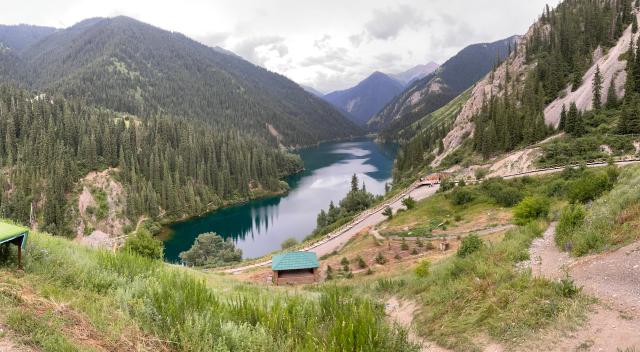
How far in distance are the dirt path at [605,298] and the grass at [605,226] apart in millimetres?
494

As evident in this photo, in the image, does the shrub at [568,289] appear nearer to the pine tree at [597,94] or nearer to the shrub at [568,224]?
the shrub at [568,224]

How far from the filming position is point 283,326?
689 centimetres

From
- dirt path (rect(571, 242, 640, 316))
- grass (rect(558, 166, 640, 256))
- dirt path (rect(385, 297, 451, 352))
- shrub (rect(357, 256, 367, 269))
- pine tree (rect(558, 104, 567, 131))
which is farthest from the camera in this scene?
pine tree (rect(558, 104, 567, 131))

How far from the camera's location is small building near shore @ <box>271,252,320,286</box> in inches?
1383

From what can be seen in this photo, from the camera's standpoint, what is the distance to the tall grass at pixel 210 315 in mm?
6031

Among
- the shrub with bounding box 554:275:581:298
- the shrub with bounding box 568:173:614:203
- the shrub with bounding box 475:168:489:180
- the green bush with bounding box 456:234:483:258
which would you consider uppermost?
the shrub with bounding box 568:173:614:203

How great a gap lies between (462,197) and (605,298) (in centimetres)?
4494

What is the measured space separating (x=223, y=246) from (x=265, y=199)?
67.5 m

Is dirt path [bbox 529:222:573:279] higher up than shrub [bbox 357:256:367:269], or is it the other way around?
dirt path [bbox 529:222:573:279]

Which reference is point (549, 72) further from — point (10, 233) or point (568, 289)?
point (10, 233)

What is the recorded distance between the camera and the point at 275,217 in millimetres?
104438

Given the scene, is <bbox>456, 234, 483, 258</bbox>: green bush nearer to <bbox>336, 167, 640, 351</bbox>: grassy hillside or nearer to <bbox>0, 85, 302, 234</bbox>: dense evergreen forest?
<bbox>336, 167, 640, 351</bbox>: grassy hillside

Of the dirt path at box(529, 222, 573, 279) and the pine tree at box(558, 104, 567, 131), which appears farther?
the pine tree at box(558, 104, 567, 131)

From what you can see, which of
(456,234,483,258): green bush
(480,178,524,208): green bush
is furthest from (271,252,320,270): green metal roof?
(480,178,524,208): green bush
